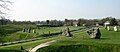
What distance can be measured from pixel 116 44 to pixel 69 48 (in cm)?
645

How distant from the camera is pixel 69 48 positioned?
129 ft

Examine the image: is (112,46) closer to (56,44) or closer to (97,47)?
(97,47)

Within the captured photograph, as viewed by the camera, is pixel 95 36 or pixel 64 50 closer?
pixel 64 50

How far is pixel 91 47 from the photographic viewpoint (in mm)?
38625

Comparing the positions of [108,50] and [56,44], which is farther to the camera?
[56,44]

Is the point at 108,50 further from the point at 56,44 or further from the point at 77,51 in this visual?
the point at 56,44

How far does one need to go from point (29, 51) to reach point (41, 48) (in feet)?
6.72

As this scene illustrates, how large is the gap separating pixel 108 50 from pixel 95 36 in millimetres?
9364

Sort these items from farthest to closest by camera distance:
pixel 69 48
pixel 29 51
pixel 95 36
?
pixel 95 36 → pixel 69 48 → pixel 29 51

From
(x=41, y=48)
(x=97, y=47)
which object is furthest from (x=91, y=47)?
(x=41, y=48)

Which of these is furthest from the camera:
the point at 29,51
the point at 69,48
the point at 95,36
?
the point at 95,36

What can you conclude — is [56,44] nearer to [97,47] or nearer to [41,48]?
[41,48]

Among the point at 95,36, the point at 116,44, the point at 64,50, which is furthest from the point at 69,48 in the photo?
the point at 95,36

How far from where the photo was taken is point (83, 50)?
38.5m
